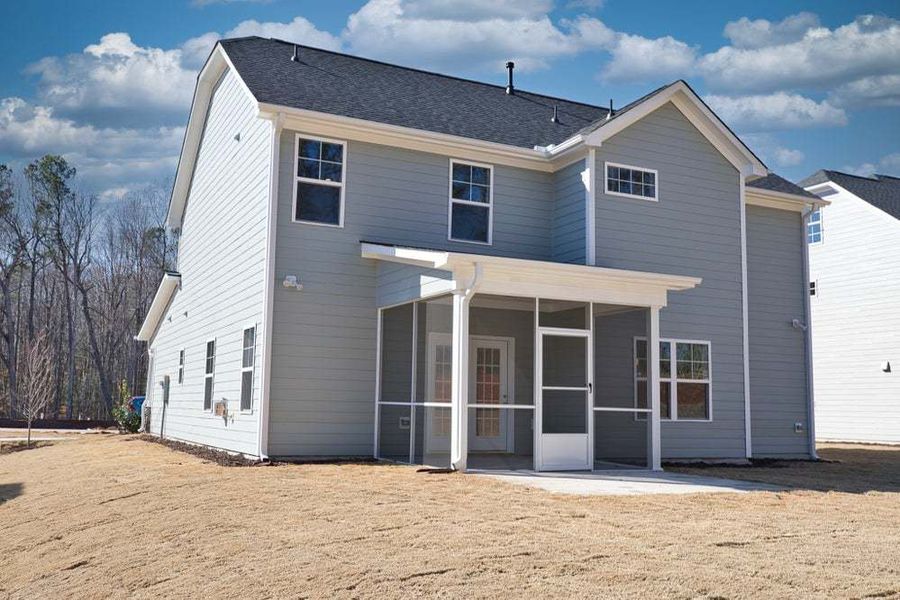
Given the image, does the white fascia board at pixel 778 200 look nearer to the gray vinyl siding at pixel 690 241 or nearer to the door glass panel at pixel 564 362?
the gray vinyl siding at pixel 690 241

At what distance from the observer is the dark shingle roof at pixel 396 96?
44.7 ft

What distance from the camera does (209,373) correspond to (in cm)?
1584

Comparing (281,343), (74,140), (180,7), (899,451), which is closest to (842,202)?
(899,451)

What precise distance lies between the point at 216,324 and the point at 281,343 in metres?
3.54

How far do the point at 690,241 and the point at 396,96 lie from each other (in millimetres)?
5919

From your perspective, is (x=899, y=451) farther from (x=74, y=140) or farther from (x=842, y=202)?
(x=74, y=140)

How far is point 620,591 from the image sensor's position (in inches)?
205

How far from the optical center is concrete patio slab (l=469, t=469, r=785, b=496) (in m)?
9.59

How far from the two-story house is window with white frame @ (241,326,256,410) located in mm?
53

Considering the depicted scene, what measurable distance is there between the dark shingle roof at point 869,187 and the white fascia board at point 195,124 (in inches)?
682

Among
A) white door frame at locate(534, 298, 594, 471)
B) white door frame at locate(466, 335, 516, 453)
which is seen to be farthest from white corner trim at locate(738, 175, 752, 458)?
white door frame at locate(534, 298, 594, 471)

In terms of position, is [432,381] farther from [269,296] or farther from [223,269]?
[223,269]

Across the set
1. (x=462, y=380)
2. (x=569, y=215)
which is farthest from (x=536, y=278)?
(x=569, y=215)

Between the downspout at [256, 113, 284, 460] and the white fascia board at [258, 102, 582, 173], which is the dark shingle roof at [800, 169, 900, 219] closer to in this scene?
the white fascia board at [258, 102, 582, 173]
